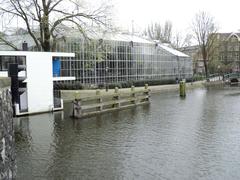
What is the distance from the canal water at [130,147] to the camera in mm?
8492

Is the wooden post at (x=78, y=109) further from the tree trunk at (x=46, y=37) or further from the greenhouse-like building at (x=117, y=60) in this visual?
the greenhouse-like building at (x=117, y=60)

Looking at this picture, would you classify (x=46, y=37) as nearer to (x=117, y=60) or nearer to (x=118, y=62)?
(x=117, y=60)

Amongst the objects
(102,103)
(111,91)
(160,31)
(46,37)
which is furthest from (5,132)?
(160,31)

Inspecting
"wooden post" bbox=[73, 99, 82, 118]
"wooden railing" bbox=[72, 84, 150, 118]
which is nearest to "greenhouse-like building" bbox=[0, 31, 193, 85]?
"wooden railing" bbox=[72, 84, 150, 118]

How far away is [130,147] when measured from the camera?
11219mm

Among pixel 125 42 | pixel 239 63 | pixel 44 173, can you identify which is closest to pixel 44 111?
pixel 44 173

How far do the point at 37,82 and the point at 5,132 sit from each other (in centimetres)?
1571

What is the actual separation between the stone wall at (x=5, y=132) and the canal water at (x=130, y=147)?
7.70 feet

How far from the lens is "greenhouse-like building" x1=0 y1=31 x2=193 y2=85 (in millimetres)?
33719

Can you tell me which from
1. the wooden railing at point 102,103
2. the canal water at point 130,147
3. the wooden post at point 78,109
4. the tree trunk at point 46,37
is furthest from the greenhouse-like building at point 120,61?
the canal water at point 130,147

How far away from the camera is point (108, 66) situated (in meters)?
38.1

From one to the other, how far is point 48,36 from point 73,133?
15419 millimetres

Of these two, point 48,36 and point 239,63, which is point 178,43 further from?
point 48,36

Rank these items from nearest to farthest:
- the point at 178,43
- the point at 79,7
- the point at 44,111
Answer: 1. the point at 44,111
2. the point at 79,7
3. the point at 178,43
